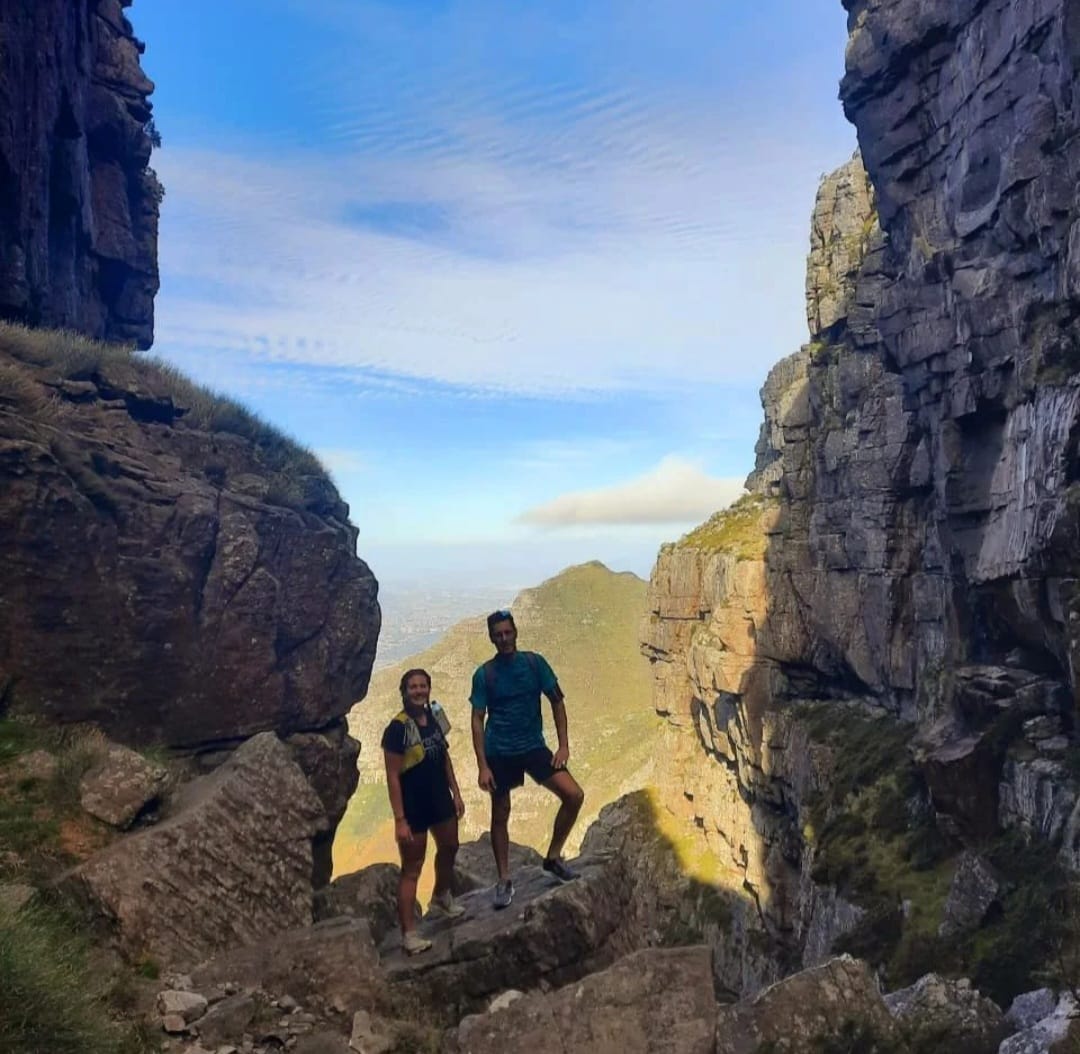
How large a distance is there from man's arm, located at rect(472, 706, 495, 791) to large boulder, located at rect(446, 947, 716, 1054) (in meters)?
2.79

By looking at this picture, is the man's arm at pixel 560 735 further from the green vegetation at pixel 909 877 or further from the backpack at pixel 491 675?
the green vegetation at pixel 909 877

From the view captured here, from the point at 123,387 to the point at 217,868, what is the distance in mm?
12376

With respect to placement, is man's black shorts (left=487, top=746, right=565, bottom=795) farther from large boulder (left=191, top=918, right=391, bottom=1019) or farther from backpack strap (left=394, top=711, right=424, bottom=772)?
large boulder (left=191, top=918, right=391, bottom=1019)

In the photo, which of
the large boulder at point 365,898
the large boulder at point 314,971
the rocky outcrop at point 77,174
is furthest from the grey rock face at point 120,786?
the rocky outcrop at point 77,174

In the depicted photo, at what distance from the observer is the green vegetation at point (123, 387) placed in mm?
16891

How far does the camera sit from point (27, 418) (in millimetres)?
16500

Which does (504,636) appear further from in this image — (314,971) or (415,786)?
(314,971)

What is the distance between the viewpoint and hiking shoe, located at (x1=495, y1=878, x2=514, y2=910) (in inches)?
472

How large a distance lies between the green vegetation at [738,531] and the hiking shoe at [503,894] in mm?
58756

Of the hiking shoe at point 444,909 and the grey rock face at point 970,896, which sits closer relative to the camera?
the hiking shoe at point 444,909

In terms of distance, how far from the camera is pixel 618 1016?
9.36 meters

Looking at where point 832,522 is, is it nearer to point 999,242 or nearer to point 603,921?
point 999,242

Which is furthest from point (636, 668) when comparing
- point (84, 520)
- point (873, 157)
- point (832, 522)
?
point (84, 520)

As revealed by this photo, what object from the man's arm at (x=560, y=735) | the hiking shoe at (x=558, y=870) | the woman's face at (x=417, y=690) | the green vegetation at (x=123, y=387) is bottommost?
the hiking shoe at (x=558, y=870)
